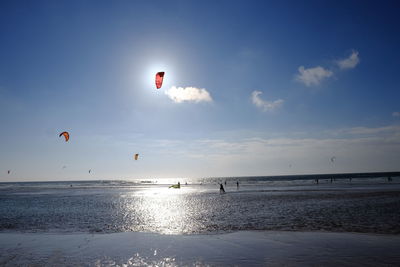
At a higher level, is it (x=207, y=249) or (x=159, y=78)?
(x=159, y=78)

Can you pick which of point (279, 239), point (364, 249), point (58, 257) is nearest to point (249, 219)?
point (279, 239)

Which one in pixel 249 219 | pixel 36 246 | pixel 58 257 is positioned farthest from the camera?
pixel 249 219

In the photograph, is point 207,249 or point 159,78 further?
point 159,78

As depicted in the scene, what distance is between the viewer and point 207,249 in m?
10.2

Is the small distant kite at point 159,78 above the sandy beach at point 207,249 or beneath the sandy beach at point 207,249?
above

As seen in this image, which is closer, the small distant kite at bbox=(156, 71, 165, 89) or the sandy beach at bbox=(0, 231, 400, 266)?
the sandy beach at bbox=(0, 231, 400, 266)

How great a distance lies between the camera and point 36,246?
37.3ft

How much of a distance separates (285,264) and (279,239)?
3.47 meters

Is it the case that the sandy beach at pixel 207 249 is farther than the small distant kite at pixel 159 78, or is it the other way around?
the small distant kite at pixel 159 78

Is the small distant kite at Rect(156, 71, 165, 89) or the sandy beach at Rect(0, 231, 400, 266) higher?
the small distant kite at Rect(156, 71, 165, 89)

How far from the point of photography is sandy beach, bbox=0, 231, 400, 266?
340 inches

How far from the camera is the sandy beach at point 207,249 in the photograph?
8648mm

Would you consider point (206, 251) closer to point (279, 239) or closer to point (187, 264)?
point (187, 264)

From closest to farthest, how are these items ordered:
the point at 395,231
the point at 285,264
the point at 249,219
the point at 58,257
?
the point at 285,264, the point at 58,257, the point at 395,231, the point at 249,219
